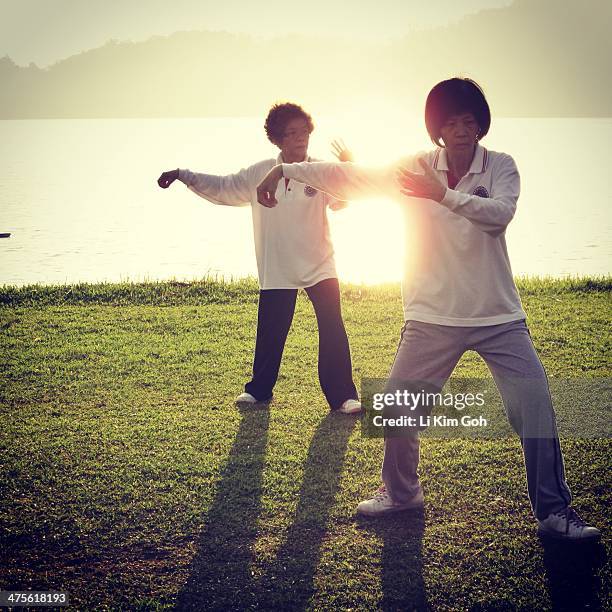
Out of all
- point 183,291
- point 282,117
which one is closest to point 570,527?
point 282,117

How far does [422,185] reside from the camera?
393 cm

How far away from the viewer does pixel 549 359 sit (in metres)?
7.63

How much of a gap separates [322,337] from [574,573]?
110 inches

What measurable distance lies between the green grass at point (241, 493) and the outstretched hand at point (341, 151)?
1.86 m

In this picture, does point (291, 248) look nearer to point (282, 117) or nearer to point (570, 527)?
point (282, 117)

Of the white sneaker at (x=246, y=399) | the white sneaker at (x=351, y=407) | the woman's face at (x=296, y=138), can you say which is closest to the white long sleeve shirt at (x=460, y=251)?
the woman's face at (x=296, y=138)

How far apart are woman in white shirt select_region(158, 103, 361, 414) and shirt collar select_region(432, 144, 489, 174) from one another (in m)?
1.92

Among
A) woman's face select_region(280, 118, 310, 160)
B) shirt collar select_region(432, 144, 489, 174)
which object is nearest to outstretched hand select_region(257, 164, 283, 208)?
shirt collar select_region(432, 144, 489, 174)

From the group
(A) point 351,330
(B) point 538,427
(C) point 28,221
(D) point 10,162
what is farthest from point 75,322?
(D) point 10,162

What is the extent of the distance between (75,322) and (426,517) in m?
5.59

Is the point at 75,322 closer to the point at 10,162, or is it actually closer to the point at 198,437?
the point at 198,437

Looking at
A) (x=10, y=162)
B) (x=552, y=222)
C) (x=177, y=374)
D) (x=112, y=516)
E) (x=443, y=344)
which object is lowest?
(x=112, y=516)

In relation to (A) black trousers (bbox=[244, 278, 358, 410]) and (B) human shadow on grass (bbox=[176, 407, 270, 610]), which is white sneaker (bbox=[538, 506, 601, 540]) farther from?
(A) black trousers (bbox=[244, 278, 358, 410])

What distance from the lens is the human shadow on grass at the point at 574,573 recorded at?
3.91 metres
